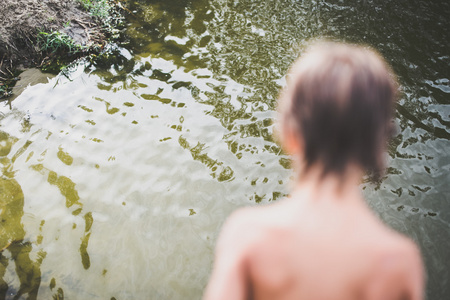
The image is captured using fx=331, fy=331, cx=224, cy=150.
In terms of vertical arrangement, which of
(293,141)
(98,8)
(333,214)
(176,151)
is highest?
(293,141)

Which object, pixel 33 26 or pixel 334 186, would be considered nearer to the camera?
pixel 334 186

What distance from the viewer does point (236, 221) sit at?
42.8 inches

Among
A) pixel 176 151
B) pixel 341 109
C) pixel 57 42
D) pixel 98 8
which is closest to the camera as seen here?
pixel 341 109

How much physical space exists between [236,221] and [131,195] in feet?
8.39

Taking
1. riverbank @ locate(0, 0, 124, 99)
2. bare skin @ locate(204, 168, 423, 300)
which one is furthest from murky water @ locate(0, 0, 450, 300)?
bare skin @ locate(204, 168, 423, 300)

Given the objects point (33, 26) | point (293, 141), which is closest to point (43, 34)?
point (33, 26)

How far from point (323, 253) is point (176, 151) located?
298 cm

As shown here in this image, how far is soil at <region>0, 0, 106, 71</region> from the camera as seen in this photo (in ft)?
16.1

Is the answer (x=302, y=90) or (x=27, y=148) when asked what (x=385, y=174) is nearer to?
(x=302, y=90)

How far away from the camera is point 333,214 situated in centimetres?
96

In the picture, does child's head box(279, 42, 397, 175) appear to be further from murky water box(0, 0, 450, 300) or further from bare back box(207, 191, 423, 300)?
murky water box(0, 0, 450, 300)

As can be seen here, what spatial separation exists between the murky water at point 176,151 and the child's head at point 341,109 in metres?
2.25

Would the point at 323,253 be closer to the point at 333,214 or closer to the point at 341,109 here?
the point at 333,214

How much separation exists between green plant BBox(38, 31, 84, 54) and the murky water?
1.42 ft
